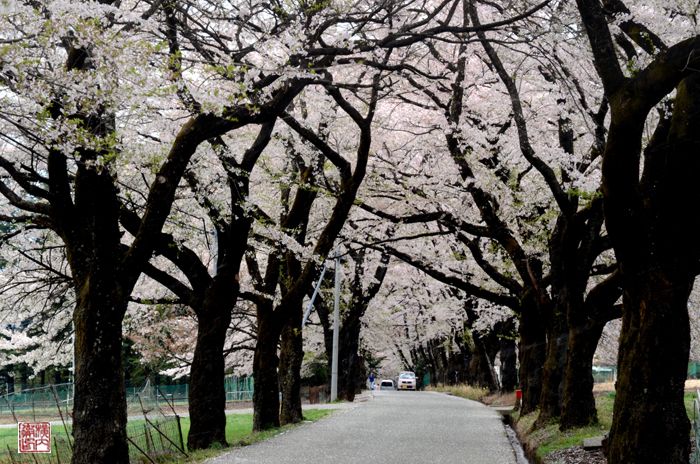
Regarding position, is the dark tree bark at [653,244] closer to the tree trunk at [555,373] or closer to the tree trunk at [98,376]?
the tree trunk at [98,376]

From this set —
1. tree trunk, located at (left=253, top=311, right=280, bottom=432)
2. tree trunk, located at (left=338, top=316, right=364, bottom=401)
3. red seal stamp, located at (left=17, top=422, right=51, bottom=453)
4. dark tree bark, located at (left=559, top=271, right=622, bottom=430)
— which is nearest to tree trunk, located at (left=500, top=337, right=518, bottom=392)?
tree trunk, located at (left=338, top=316, right=364, bottom=401)

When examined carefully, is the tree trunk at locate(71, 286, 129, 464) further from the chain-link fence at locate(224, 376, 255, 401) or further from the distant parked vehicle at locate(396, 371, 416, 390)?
the distant parked vehicle at locate(396, 371, 416, 390)

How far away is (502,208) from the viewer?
64.4 feet

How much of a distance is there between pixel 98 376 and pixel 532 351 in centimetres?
1220

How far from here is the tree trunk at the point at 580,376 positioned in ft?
45.6

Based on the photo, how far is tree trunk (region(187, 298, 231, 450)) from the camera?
1389 cm

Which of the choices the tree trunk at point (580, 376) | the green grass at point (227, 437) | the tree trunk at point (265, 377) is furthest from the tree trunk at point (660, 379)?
the tree trunk at point (265, 377)

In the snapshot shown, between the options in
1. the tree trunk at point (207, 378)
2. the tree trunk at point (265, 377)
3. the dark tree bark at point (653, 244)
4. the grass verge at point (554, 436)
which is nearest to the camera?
the dark tree bark at point (653, 244)

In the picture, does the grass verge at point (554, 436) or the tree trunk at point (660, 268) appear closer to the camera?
the tree trunk at point (660, 268)

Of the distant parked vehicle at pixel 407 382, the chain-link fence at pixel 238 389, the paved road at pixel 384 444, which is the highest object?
the paved road at pixel 384 444

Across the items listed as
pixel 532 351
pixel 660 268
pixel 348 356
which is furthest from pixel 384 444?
pixel 348 356

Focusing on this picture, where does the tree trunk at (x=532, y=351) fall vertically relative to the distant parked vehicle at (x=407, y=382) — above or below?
above

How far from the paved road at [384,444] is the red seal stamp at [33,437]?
2.46m

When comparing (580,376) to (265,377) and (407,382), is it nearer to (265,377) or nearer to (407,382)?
(265,377)
